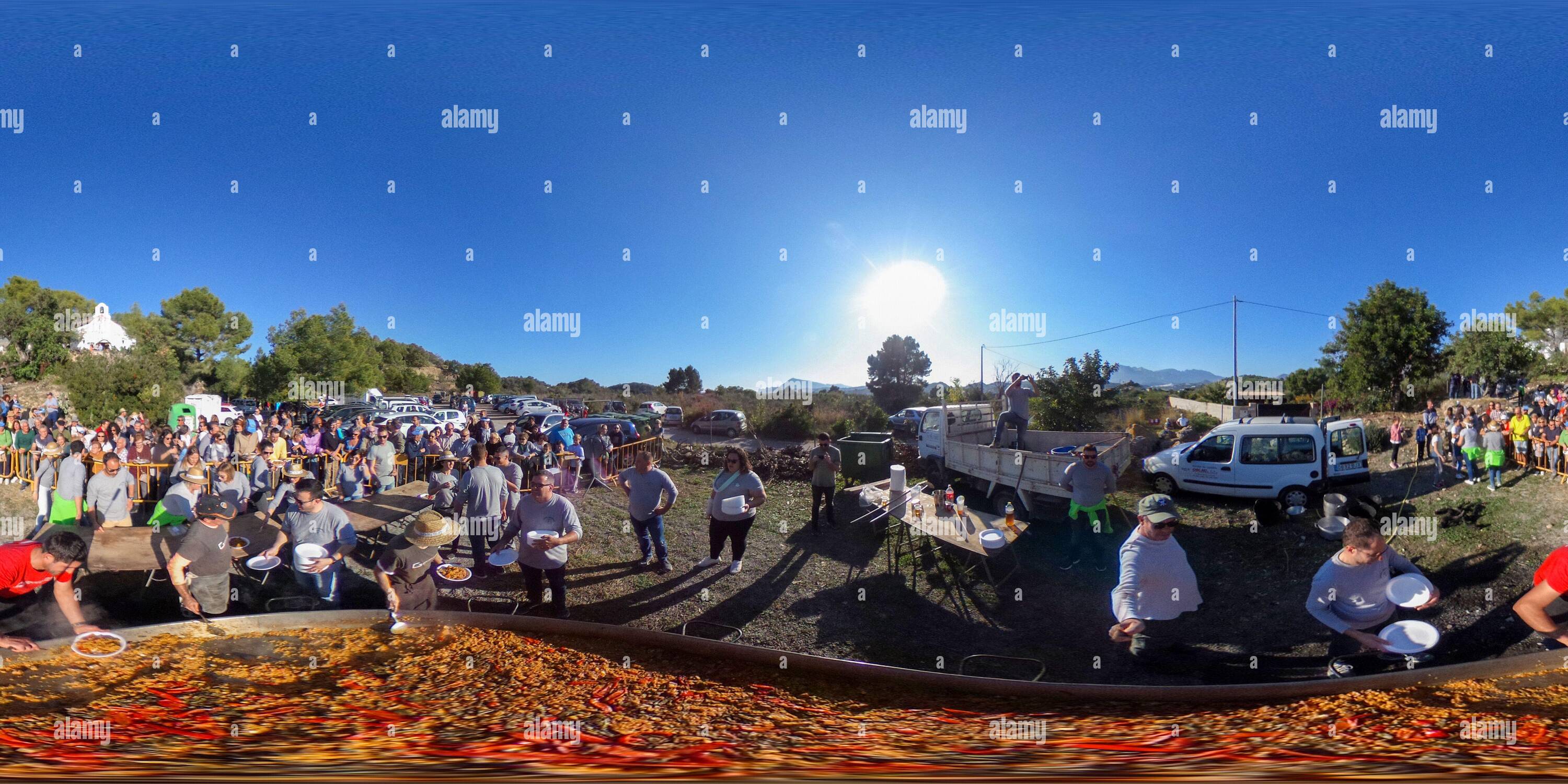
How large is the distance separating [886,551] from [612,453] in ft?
9.99

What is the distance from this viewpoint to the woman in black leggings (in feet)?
14.1

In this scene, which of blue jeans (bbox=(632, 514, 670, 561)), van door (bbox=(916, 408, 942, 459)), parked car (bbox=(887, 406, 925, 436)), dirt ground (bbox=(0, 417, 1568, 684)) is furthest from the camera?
parked car (bbox=(887, 406, 925, 436))

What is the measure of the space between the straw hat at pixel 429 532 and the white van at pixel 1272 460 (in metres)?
7.71

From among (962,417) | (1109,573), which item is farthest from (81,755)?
(962,417)

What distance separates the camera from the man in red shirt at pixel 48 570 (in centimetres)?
293

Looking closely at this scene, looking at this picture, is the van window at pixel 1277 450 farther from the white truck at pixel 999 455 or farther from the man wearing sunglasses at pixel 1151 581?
the man wearing sunglasses at pixel 1151 581

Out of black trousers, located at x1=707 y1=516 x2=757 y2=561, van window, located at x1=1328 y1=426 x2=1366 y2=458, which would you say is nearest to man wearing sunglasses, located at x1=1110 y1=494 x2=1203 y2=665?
black trousers, located at x1=707 y1=516 x2=757 y2=561

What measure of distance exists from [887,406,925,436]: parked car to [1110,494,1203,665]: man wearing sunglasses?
4922 millimetres

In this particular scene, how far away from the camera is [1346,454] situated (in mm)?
5730

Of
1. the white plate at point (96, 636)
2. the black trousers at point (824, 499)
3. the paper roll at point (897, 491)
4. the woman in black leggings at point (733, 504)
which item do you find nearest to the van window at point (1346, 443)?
the paper roll at point (897, 491)

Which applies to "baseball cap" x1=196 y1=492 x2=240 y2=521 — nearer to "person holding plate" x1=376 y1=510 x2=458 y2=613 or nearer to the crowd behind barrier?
the crowd behind barrier

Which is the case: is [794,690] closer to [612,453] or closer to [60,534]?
[612,453]

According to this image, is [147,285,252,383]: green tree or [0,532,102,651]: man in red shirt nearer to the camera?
[0,532,102,651]: man in red shirt

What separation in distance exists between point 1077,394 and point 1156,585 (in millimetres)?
3505
